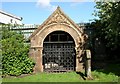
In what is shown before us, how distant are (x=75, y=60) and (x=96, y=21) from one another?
3.67 meters

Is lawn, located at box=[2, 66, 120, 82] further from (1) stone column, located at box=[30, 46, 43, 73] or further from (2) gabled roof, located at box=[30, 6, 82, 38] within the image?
(2) gabled roof, located at box=[30, 6, 82, 38]

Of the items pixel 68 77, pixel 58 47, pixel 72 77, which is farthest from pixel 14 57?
pixel 72 77

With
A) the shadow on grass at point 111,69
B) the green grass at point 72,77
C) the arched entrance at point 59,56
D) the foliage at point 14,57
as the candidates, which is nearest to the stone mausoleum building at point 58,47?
the arched entrance at point 59,56

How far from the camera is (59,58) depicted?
84.0 ft

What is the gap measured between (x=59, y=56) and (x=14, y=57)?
3.59 m

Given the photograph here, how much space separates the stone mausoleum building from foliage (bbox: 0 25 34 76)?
2.70ft

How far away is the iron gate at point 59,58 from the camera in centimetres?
2552

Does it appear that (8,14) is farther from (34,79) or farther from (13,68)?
(34,79)

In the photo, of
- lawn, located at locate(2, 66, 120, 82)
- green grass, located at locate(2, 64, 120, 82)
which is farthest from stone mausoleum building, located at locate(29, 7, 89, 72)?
lawn, located at locate(2, 66, 120, 82)

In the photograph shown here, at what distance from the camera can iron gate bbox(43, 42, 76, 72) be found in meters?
25.5

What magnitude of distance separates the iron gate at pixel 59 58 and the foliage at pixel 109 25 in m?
2.75

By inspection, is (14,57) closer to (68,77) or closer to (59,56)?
(59,56)

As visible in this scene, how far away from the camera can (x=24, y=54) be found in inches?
986

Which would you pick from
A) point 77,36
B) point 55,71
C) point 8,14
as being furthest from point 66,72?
point 8,14
